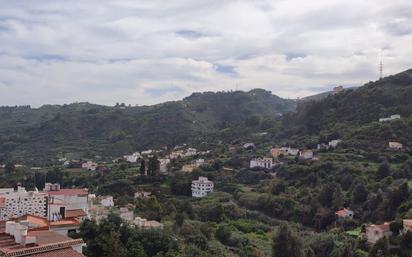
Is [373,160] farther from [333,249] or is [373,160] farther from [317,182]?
[333,249]

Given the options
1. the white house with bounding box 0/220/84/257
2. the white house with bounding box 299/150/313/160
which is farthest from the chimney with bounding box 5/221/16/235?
the white house with bounding box 299/150/313/160

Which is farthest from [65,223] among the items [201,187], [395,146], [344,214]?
[395,146]

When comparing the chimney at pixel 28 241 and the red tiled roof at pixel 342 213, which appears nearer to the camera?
the chimney at pixel 28 241

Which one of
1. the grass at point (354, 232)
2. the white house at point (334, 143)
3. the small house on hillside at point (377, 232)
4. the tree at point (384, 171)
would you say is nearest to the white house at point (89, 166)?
the white house at point (334, 143)

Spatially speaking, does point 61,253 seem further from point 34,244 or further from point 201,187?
point 201,187

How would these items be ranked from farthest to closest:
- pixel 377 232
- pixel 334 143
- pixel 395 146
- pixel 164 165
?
1. pixel 164 165
2. pixel 334 143
3. pixel 395 146
4. pixel 377 232

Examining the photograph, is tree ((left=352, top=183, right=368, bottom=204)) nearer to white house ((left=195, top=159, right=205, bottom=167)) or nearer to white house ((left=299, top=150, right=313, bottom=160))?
white house ((left=299, top=150, right=313, bottom=160))

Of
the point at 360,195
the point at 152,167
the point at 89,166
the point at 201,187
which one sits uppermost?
the point at 152,167

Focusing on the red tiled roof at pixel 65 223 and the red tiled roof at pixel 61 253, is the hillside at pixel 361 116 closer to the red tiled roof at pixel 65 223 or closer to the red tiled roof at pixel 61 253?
the red tiled roof at pixel 65 223
